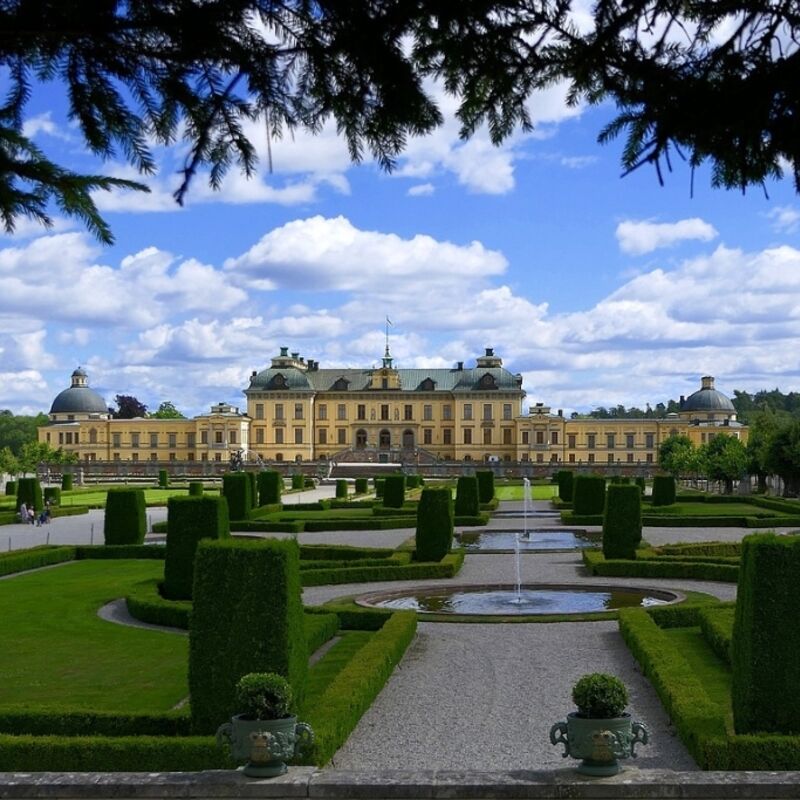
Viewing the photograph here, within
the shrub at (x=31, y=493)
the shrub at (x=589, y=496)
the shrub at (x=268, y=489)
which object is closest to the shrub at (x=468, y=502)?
the shrub at (x=589, y=496)

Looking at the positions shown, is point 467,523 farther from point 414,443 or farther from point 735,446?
point 414,443

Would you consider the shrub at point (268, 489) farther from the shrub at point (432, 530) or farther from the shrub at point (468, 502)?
the shrub at point (432, 530)

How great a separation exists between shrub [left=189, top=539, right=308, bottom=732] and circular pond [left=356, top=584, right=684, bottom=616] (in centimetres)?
568

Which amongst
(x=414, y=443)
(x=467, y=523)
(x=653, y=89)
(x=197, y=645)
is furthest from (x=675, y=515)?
(x=414, y=443)

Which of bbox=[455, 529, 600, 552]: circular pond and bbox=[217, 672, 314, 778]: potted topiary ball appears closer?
bbox=[217, 672, 314, 778]: potted topiary ball

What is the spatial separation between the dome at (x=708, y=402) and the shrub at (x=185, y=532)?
6286 cm

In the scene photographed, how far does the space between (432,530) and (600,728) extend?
1124cm

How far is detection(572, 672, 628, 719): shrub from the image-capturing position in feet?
18.3

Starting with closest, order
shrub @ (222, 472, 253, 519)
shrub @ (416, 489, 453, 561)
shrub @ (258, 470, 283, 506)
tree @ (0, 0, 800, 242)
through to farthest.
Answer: tree @ (0, 0, 800, 242)
shrub @ (416, 489, 453, 561)
shrub @ (222, 472, 253, 519)
shrub @ (258, 470, 283, 506)

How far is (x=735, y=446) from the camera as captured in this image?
4097 centimetres

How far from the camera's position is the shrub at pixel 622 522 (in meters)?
16.6

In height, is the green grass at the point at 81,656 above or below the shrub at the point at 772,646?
below

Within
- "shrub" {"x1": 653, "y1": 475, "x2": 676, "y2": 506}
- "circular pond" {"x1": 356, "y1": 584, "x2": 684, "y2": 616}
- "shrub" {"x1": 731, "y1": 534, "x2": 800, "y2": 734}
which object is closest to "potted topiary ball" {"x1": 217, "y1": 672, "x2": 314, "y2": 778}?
"shrub" {"x1": 731, "y1": 534, "x2": 800, "y2": 734}

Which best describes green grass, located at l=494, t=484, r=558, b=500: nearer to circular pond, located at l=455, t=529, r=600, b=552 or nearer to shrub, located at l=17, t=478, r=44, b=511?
circular pond, located at l=455, t=529, r=600, b=552
